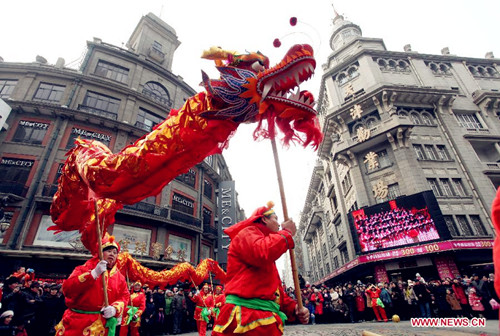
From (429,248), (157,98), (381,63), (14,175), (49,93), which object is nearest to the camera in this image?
(429,248)

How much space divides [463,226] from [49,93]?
1275 inches

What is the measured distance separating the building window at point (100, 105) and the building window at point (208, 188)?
9.93 metres

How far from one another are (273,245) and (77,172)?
8.16 ft

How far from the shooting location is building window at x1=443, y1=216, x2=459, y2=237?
1748cm

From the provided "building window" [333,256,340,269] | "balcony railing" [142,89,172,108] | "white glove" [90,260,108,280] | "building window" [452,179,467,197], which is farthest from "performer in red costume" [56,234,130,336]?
"building window" [333,256,340,269]

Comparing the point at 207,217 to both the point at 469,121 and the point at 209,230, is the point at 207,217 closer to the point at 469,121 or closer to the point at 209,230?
the point at 209,230

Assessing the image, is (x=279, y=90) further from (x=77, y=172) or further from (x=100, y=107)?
(x=100, y=107)

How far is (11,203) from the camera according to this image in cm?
1543

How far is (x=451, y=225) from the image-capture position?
17.8m

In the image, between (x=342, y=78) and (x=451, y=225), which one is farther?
(x=342, y=78)

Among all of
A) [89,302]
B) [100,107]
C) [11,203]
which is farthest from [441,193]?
[11,203]

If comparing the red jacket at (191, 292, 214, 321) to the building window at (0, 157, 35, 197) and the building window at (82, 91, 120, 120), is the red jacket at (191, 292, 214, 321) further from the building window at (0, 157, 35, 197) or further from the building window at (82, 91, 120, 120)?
the building window at (82, 91, 120, 120)

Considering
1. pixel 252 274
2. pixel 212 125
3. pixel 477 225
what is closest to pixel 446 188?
pixel 477 225

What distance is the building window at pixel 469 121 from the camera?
2300 centimetres
